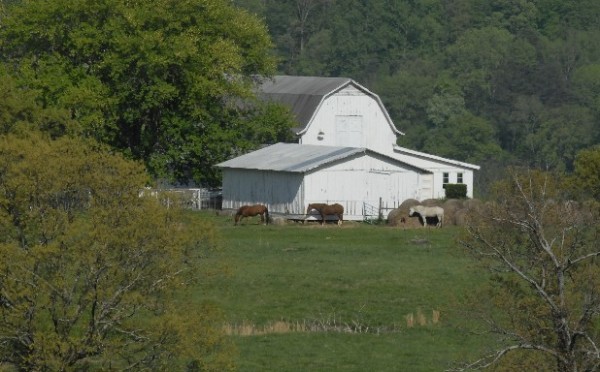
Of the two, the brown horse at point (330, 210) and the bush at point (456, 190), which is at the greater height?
the bush at point (456, 190)

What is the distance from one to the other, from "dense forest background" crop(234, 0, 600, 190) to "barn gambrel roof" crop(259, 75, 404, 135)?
966 inches

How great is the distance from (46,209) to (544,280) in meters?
8.92

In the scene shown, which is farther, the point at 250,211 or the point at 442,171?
the point at 442,171

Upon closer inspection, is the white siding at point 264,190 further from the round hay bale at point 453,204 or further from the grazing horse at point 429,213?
the grazing horse at point 429,213

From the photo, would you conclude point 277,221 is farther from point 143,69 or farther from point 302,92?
point 302,92

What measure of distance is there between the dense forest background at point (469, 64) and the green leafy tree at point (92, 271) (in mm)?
87963

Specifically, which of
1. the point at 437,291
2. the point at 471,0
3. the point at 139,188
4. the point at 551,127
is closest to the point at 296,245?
the point at 437,291

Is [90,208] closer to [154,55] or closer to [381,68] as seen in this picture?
[154,55]

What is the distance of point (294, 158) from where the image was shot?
252 ft

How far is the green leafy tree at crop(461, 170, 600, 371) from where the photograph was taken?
31391mm

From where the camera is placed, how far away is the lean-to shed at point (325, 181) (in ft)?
241

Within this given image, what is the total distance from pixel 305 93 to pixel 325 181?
22.6m

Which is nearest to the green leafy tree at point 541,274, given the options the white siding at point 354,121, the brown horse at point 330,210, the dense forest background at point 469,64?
the brown horse at point 330,210

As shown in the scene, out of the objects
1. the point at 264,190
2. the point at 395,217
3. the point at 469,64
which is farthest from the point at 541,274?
the point at 469,64
